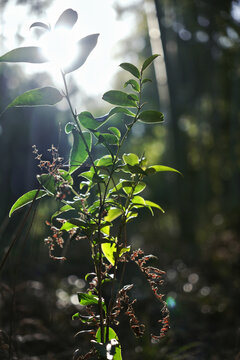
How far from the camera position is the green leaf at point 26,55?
68 centimetres

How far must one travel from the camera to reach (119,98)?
2.55ft

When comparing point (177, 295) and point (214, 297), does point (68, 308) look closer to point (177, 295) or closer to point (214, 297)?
point (177, 295)

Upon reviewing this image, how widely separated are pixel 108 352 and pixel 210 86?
7.85 metres

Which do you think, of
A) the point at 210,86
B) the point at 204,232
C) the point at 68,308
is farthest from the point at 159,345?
the point at 210,86

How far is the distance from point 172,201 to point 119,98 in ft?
22.4

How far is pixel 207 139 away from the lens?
8.67m

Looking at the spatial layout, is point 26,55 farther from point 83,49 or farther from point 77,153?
point 77,153

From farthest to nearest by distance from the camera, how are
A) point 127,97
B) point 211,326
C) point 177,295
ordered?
point 177,295, point 211,326, point 127,97

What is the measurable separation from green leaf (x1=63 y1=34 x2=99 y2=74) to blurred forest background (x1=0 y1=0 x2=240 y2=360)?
34cm

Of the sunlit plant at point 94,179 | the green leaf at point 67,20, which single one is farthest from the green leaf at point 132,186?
the green leaf at point 67,20

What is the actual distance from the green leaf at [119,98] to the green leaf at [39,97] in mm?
105

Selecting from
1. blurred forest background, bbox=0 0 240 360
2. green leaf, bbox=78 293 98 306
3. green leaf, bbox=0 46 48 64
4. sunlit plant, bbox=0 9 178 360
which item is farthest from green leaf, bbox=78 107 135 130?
green leaf, bbox=78 293 98 306

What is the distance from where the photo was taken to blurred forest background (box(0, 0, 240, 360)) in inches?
70.1

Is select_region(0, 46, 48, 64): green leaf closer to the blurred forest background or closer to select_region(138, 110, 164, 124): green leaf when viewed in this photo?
select_region(138, 110, 164, 124): green leaf
